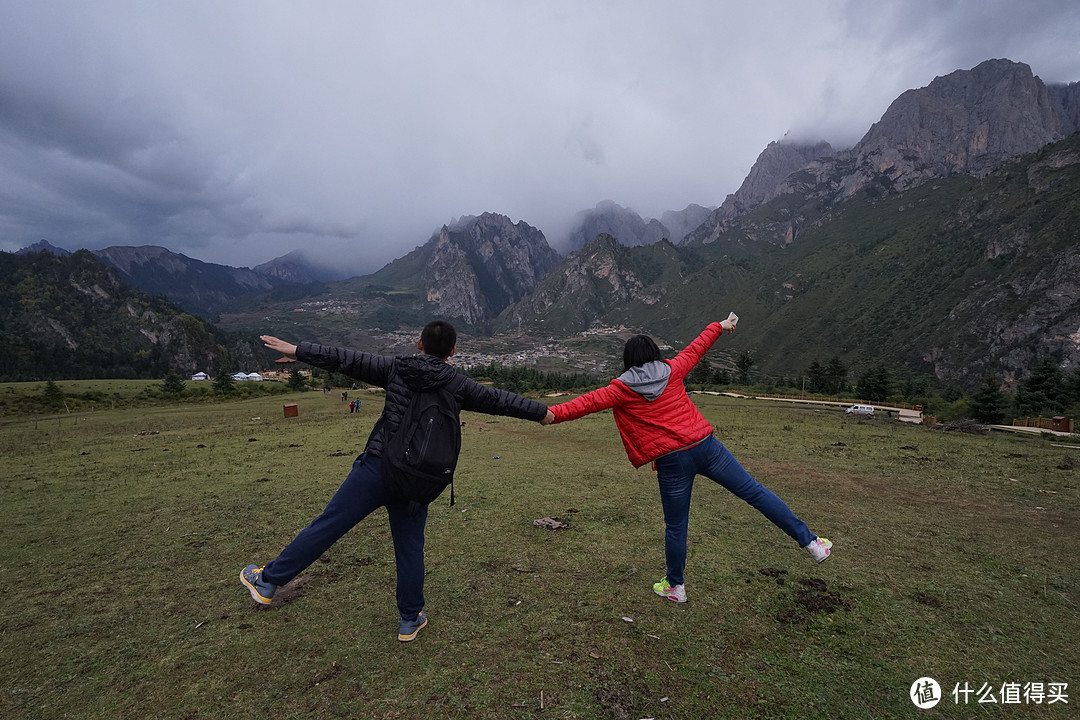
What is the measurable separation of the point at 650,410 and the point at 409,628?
2.84m

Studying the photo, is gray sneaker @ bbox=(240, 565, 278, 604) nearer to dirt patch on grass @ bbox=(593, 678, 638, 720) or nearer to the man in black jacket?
the man in black jacket

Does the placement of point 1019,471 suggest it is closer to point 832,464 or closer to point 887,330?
point 832,464

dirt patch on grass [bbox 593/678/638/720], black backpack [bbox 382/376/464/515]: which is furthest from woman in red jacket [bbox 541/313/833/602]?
dirt patch on grass [bbox 593/678/638/720]

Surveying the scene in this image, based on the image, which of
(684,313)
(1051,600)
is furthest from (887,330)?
(1051,600)

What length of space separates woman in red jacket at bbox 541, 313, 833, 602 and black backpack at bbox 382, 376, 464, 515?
1.20 metres

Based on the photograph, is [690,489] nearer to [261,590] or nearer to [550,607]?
[550,607]

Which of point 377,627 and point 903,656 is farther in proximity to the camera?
point 377,627

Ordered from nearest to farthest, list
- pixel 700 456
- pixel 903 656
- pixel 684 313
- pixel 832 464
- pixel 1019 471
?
pixel 903 656 < pixel 700 456 < pixel 1019 471 < pixel 832 464 < pixel 684 313

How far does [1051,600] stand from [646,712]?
14.6 feet

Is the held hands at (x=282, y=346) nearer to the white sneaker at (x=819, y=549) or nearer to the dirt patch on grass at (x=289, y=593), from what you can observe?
the dirt patch on grass at (x=289, y=593)

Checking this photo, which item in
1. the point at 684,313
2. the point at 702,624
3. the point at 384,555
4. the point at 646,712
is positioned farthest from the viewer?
the point at 684,313

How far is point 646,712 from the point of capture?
9.17ft

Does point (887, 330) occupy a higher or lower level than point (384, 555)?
higher

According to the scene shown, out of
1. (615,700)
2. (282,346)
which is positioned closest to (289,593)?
(282,346)
